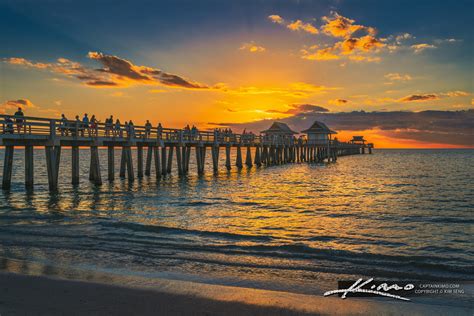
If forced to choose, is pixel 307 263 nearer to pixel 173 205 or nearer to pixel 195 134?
pixel 173 205

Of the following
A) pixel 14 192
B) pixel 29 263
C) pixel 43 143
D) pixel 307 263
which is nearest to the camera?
pixel 29 263

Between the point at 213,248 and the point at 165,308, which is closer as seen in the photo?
the point at 165,308

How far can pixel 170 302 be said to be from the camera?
514 cm

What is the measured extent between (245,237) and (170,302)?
5.60m

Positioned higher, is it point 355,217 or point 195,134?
point 195,134

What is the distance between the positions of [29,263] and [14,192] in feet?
55.4

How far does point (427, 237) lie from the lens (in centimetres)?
1112

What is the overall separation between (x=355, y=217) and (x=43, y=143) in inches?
610

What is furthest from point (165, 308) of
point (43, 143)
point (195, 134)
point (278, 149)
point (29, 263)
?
point (278, 149)

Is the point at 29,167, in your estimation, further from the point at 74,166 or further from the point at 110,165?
the point at 110,165

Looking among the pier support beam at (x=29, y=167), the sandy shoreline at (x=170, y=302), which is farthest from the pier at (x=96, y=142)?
the sandy shoreline at (x=170, y=302)

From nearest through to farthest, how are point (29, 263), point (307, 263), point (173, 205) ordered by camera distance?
point (29, 263)
point (307, 263)
point (173, 205)

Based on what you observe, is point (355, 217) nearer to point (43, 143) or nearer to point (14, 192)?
point (43, 143)
